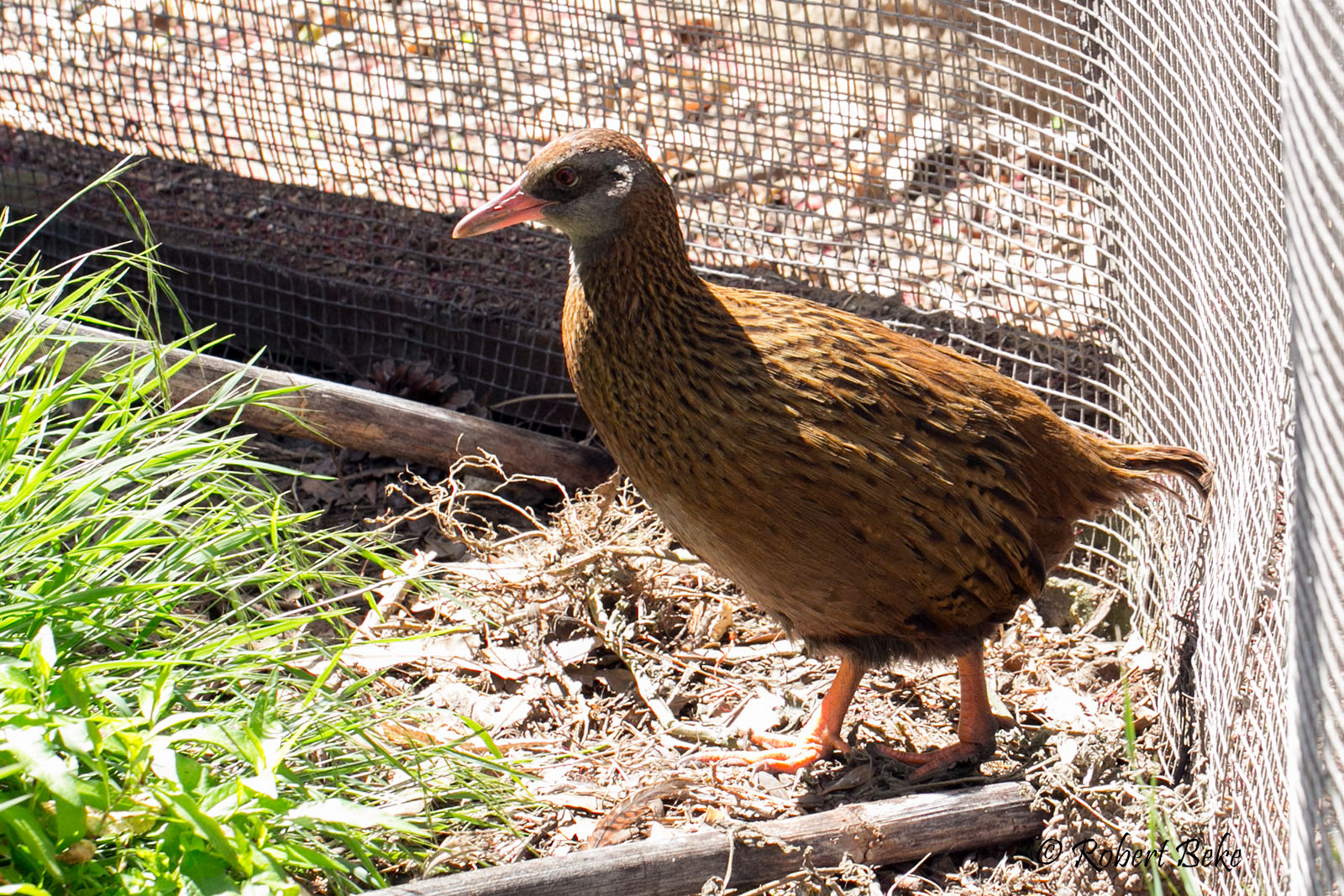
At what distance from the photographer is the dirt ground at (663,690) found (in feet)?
9.39

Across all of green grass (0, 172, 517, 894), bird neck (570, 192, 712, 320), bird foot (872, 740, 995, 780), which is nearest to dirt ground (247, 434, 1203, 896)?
bird foot (872, 740, 995, 780)

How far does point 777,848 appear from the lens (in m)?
2.71

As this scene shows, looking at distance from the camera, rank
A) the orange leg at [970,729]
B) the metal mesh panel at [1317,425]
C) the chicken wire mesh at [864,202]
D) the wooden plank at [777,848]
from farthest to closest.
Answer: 1. the orange leg at [970,729]
2. the chicken wire mesh at [864,202]
3. the wooden plank at [777,848]
4. the metal mesh panel at [1317,425]

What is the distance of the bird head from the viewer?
9.83ft

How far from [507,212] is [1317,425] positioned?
6.26ft

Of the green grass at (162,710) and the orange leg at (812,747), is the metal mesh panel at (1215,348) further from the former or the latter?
the green grass at (162,710)

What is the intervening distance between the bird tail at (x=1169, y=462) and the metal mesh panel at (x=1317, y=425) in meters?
0.98

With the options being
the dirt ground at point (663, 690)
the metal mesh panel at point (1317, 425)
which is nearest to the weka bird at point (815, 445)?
the dirt ground at point (663, 690)

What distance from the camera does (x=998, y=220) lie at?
4129mm

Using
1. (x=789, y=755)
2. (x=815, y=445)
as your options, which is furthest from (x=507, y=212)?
(x=789, y=755)

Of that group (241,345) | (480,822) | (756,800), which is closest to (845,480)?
(756,800)

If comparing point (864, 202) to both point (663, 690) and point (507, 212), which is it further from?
point (663, 690)

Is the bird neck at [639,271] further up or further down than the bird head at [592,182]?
further down

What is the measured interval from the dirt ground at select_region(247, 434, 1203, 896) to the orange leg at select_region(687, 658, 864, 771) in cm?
3
